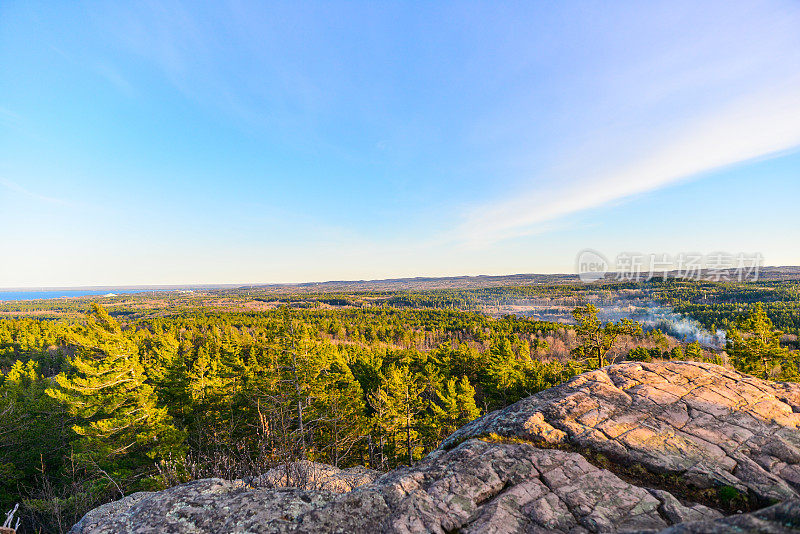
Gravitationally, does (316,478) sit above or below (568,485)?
below

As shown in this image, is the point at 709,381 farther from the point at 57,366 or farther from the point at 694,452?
the point at 57,366

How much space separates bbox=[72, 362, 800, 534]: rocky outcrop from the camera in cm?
460

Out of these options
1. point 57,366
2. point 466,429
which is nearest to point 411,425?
point 466,429

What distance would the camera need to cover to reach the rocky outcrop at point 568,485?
181 inches

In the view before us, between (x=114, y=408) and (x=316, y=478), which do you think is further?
(x=114, y=408)

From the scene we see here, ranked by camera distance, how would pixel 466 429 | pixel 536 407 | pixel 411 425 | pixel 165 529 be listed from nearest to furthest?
pixel 165 529
pixel 536 407
pixel 466 429
pixel 411 425

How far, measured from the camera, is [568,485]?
5.34 metres

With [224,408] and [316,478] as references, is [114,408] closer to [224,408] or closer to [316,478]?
[224,408]

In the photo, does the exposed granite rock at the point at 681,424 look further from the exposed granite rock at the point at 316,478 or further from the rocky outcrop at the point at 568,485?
the exposed granite rock at the point at 316,478

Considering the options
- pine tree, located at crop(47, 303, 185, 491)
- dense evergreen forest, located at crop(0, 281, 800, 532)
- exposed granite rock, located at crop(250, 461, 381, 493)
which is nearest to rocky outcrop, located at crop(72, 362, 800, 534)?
exposed granite rock, located at crop(250, 461, 381, 493)

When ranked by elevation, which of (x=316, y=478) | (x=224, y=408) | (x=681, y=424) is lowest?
(x=224, y=408)

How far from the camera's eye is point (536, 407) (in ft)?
26.8

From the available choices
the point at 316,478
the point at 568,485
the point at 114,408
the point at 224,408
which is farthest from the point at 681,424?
the point at 224,408

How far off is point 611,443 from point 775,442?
3.60 metres
